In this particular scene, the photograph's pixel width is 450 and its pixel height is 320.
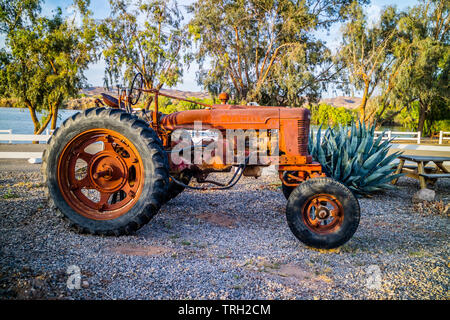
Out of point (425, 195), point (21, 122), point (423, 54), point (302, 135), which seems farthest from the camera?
point (21, 122)

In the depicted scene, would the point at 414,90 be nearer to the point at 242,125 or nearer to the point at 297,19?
the point at 297,19

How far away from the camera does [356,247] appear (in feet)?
10.3

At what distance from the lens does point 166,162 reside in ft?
10.3

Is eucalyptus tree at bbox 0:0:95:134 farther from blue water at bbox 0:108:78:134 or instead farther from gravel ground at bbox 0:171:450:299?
gravel ground at bbox 0:171:450:299

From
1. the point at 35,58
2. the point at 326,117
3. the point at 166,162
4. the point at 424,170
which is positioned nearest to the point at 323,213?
the point at 166,162

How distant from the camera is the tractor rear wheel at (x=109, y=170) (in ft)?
9.89

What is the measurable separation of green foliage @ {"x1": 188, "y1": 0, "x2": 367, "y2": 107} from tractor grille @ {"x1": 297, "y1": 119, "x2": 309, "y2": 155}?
16.4 m

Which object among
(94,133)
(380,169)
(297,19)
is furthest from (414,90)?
(94,133)

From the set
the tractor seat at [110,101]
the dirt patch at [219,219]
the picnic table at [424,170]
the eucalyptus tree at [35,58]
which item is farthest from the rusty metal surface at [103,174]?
the eucalyptus tree at [35,58]

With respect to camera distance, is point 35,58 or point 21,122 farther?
point 21,122

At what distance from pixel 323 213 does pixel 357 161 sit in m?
2.83

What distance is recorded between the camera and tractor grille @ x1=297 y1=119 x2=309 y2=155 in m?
3.39

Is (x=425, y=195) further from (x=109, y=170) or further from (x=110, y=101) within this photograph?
(x=110, y=101)
